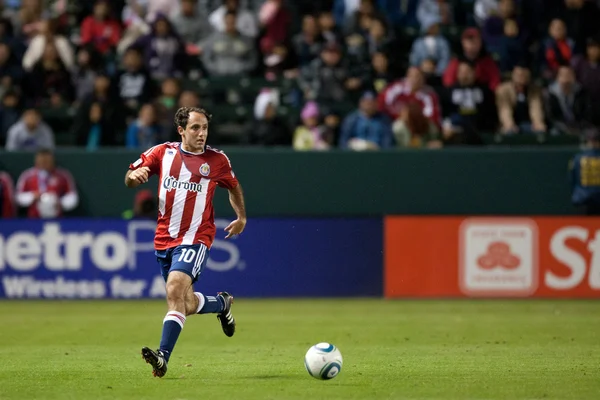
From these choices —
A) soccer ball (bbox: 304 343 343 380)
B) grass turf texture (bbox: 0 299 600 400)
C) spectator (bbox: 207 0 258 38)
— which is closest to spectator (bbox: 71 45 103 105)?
spectator (bbox: 207 0 258 38)

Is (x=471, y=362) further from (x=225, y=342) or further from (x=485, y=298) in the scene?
(x=485, y=298)

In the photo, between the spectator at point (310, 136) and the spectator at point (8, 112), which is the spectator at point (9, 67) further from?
the spectator at point (310, 136)

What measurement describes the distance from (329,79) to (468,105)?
2.31 m

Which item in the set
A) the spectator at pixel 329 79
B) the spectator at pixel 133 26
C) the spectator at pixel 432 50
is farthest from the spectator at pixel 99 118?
the spectator at pixel 432 50

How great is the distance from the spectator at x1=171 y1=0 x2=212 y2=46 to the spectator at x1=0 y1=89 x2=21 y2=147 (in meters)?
3.21

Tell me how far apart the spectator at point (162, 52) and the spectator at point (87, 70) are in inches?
30.0

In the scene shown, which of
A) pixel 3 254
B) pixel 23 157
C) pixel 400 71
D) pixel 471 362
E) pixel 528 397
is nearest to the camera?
pixel 528 397

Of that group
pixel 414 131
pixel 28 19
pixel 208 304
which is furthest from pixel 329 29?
pixel 208 304

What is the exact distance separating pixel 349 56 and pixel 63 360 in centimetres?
1033

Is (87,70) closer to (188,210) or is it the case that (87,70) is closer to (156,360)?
(188,210)

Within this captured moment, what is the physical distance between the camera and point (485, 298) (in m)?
16.8

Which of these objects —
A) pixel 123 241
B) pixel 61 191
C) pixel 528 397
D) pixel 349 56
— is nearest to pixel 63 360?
pixel 528 397

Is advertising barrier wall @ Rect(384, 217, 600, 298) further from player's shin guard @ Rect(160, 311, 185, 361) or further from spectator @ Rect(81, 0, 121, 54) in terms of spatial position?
player's shin guard @ Rect(160, 311, 185, 361)

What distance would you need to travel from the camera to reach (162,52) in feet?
63.3
